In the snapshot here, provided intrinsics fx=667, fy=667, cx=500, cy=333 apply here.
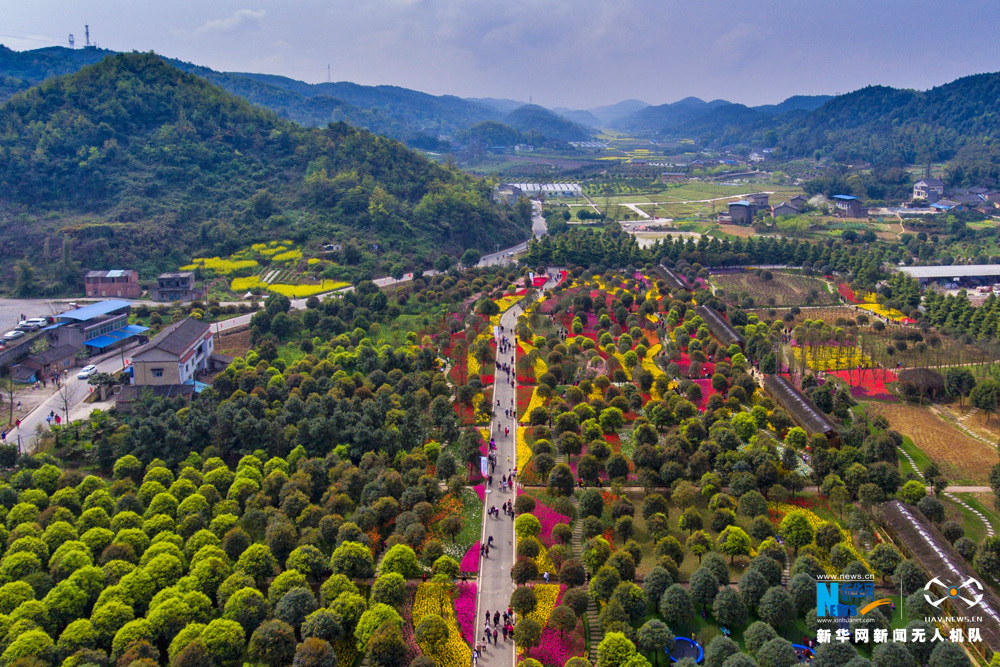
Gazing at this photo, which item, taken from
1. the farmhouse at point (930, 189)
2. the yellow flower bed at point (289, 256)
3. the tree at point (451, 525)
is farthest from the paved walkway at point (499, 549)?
the farmhouse at point (930, 189)

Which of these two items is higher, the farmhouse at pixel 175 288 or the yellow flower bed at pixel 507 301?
the farmhouse at pixel 175 288

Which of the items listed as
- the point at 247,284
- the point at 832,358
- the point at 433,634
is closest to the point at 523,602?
the point at 433,634

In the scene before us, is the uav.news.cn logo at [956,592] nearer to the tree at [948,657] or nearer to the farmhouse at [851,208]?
the tree at [948,657]

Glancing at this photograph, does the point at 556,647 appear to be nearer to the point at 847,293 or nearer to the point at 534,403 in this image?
the point at 534,403

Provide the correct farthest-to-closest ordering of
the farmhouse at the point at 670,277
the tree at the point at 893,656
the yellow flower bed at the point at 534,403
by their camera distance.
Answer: the farmhouse at the point at 670,277 < the yellow flower bed at the point at 534,403 < the tree at the point at 893,656

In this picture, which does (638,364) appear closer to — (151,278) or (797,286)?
(797,286)

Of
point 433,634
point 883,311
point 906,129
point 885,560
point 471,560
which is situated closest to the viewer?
point 433,634
